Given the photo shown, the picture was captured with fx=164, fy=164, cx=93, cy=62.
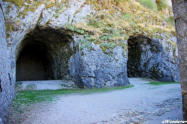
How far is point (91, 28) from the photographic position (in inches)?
291

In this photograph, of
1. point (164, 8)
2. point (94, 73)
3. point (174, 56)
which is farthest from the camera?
point (164, 8)

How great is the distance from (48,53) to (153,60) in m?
6.38

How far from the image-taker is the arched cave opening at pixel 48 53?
24.8ft

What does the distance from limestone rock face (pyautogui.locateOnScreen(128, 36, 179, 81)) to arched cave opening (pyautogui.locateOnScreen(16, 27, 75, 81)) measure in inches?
160

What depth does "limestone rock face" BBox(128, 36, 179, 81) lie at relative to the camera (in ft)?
30.2

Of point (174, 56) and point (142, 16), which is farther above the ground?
point (142, 16)

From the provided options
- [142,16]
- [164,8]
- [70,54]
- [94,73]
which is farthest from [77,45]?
[164,8]

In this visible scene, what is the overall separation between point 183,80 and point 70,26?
236 inches

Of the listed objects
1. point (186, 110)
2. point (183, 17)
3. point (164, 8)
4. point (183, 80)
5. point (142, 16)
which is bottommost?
point (186, 110)

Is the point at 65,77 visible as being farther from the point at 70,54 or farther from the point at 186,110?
the point at 186,110

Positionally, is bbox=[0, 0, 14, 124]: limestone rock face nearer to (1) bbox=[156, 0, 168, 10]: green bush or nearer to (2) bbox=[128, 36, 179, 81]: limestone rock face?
(2) bbox=[128, 36, 179, 81]: limestone rock face

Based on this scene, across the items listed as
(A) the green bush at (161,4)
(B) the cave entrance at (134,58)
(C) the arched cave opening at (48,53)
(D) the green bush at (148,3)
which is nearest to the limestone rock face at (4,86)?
(C) the arched cave opening at (48,53)

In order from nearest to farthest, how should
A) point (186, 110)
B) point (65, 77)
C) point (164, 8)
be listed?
point (186, 110)
point (65, 77)
point (164, 8)

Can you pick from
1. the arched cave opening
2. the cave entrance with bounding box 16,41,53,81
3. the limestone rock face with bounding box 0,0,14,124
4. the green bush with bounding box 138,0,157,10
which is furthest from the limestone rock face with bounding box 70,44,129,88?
the cave entrance with bounding box 16,41,53,81
